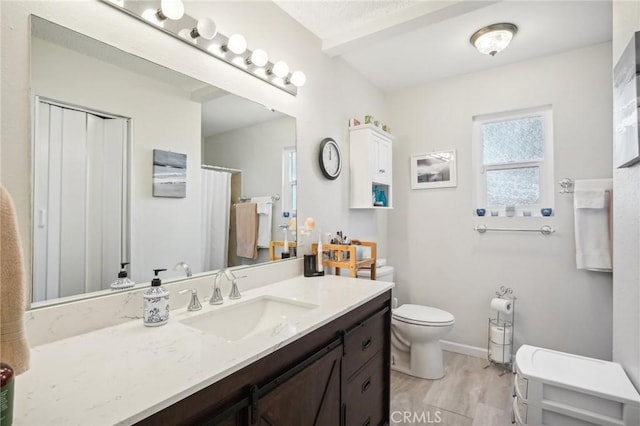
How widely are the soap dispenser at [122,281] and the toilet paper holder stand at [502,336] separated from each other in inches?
104

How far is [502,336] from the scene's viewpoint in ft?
8.34

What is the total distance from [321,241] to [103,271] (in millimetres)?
1360

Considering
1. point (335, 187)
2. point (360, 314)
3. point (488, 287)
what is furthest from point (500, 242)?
point (360, 314)

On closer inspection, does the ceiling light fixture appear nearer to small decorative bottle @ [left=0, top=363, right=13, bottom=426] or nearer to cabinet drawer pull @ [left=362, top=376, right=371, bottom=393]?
cabinet drawer pull @ [left=362, top=376, right=371, bottom=393]

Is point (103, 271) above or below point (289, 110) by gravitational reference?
below

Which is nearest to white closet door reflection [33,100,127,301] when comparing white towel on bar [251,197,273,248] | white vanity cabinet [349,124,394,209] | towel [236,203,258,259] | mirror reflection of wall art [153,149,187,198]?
mirror reflection of wall art [153,149,187,198]

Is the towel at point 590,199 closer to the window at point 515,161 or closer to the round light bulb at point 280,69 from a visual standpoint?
the window at point 515,161

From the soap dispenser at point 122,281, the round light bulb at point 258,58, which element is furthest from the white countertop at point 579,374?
the round light bulb at point 258,58

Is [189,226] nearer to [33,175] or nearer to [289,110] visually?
[33,175]

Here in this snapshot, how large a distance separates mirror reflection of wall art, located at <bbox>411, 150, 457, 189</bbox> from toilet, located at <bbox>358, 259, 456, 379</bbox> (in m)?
1.14

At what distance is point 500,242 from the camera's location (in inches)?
107

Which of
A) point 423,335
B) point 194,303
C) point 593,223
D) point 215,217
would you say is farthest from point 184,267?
point 593,223

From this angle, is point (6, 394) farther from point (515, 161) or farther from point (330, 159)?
point (515, 161)

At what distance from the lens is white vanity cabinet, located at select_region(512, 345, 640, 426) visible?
1354 mm
